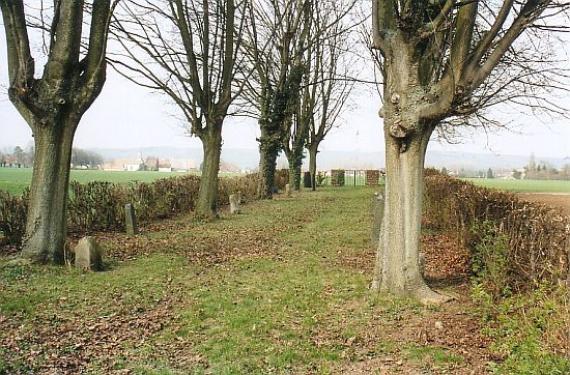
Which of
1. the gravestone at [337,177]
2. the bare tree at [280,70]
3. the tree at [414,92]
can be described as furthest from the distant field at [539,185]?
the gravestone at [337,177]

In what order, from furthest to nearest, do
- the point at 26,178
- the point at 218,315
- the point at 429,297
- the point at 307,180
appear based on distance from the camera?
the point at 307,180
the point at 26,178
the point at 429,297
the point at 218,315

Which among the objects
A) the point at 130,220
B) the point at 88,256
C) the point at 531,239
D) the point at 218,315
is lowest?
the point at 218,315

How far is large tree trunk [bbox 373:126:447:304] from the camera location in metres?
7.35

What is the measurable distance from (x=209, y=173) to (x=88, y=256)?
7800mm

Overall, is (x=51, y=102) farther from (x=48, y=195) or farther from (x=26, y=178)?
(x=26, y=178)

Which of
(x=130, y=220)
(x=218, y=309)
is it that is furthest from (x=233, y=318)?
(x=130, y=220)

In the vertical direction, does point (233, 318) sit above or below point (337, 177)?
below

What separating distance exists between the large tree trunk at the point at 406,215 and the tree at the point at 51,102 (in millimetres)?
6009

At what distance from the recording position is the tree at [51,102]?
9.40 m

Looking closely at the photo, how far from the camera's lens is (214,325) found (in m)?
6.33

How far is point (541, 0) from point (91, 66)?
777 cm

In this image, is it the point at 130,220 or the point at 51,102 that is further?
the point at 130,220

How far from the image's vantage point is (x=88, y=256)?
9.05 metres

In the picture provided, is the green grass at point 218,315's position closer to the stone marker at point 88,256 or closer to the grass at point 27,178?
the stone marker at point 88,256
